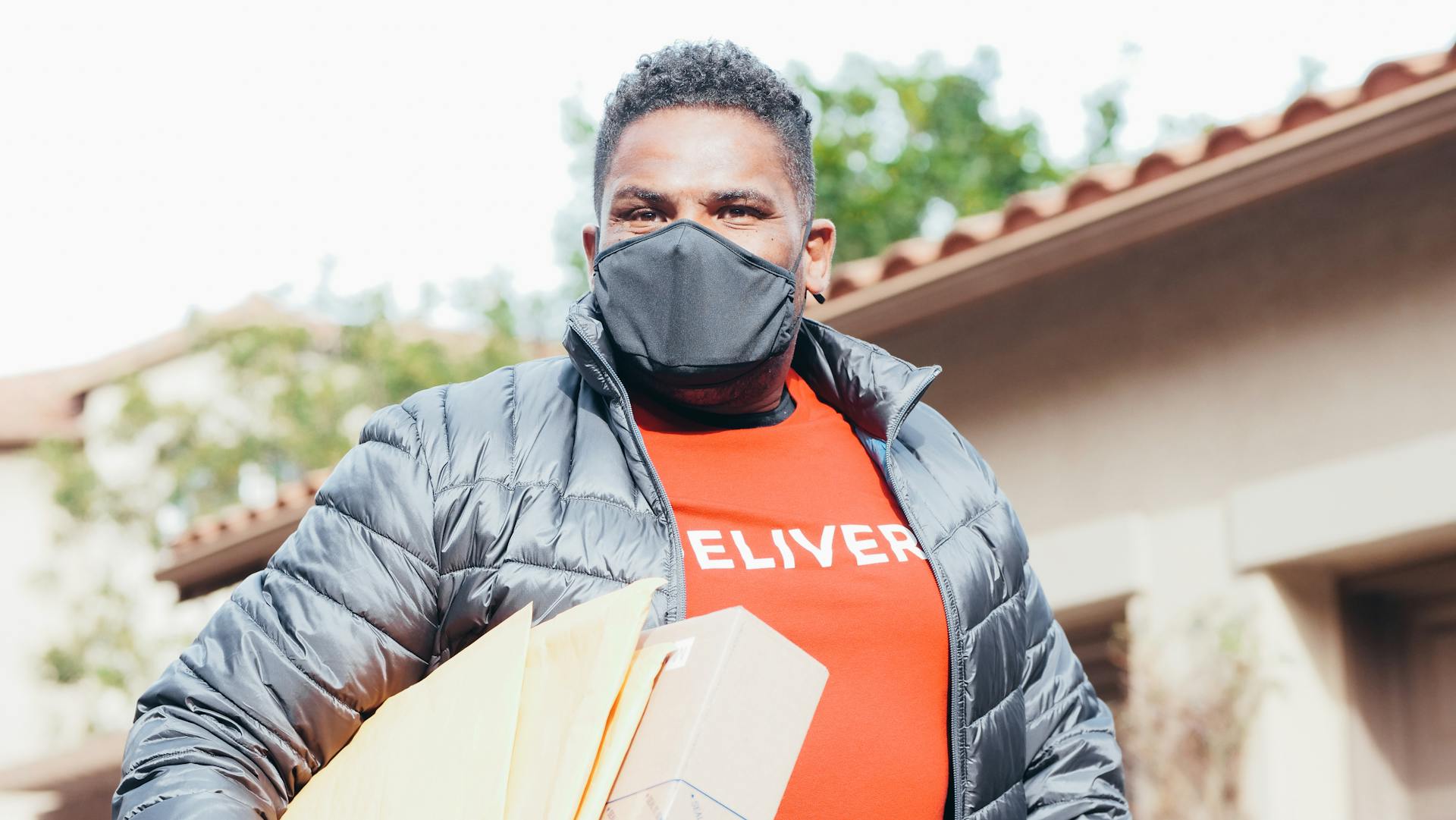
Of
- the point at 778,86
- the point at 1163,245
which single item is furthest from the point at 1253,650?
the point at 778,86

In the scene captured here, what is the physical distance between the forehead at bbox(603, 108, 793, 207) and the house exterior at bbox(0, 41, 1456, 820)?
3371 millimetres

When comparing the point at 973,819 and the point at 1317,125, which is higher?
the point at 1317,125

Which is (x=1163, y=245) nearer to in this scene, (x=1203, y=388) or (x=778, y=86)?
(x=1203, y=388)

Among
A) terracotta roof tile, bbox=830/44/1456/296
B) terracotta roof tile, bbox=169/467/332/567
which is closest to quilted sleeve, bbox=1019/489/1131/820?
terracotta roof tile, bbox=830/44/1456/296

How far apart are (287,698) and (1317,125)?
4.32 meters

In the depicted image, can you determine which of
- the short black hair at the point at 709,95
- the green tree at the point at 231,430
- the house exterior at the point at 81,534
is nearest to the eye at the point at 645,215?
the short black hair at the point at 709,95

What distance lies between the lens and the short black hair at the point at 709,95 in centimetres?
223

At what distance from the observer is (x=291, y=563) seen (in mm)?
1830

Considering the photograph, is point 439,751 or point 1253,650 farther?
point 1253,650

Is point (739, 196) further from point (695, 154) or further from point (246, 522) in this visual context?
point (246, 522)

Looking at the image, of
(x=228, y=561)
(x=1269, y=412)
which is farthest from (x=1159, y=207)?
(x=228, y=561)

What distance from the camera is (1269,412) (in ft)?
17.8

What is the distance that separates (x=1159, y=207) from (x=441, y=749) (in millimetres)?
4473

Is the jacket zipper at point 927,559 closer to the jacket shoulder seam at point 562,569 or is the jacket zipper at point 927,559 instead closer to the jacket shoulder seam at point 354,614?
the jacket shoulder seam at point 562,569
